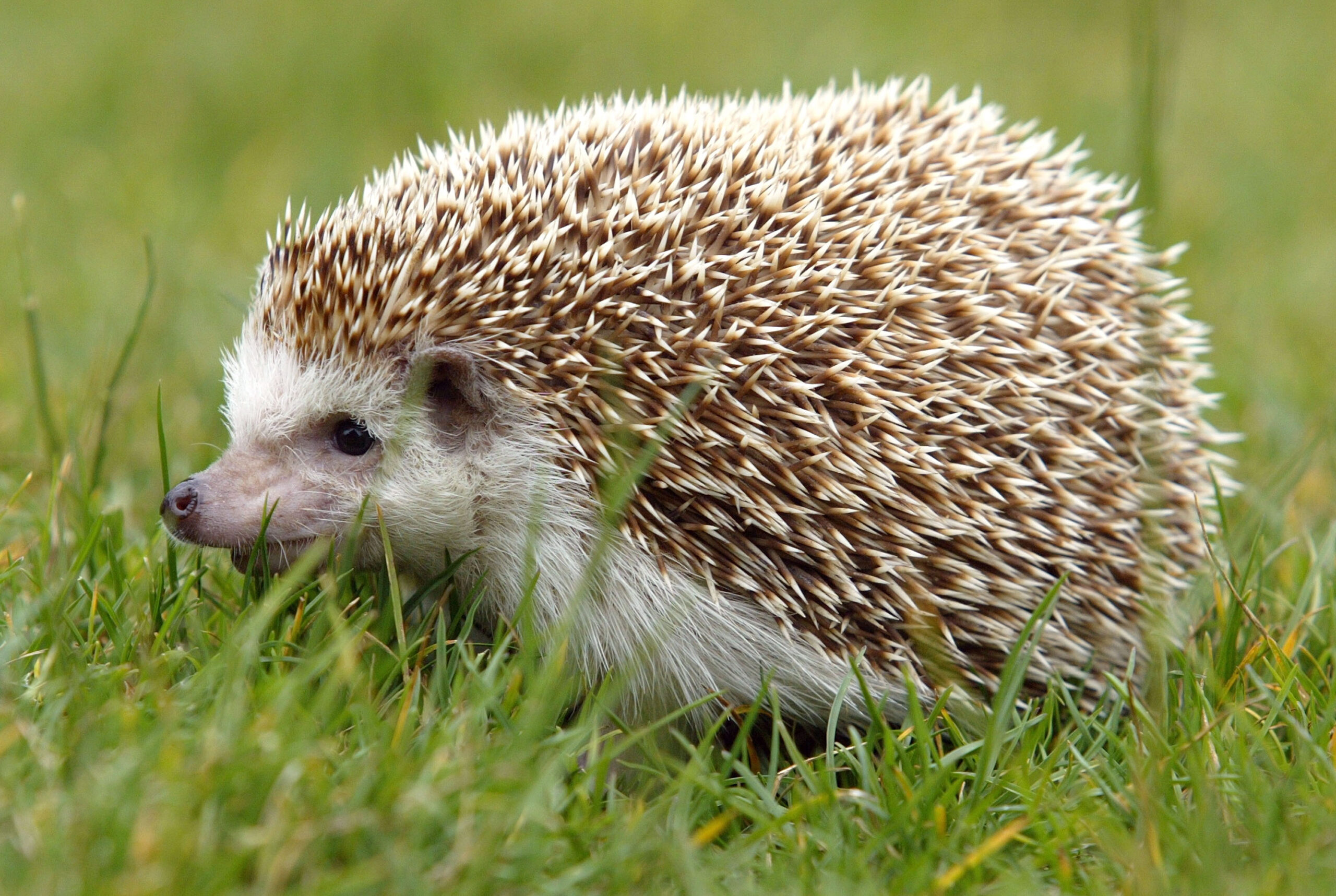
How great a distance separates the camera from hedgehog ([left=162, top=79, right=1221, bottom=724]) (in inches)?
128

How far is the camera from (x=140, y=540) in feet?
12.4

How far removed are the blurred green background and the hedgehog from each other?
126 centimetres

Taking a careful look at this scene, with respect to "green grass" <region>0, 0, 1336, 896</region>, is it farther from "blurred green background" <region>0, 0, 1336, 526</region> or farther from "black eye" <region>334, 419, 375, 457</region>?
"black eye" <region>334, 419, 375, 457</region>

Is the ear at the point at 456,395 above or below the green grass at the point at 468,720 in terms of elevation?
above

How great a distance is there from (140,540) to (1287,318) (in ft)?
16.5

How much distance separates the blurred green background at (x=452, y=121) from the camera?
530 cm

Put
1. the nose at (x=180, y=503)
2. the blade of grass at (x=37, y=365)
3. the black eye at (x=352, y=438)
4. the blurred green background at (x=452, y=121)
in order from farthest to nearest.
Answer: the blurred green background at (x=452, y=121) → the blade of grass at (x=37, y=365) → the black eye at (x=352, y=438) → the nose at (x=180, y=503)

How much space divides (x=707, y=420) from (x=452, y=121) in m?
5.14

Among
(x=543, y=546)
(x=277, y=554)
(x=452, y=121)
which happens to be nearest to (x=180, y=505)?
(x=277, y=554)

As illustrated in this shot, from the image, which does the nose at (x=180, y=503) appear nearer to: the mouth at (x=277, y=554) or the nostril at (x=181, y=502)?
the nostril at (x=181, y=502)

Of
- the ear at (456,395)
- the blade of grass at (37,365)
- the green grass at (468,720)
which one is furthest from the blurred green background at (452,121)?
the ear at (456,395)

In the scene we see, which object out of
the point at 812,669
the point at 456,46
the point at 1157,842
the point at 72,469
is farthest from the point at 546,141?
the point at 456,46

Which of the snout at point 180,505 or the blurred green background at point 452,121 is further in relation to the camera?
the blurred green background at point 452,121

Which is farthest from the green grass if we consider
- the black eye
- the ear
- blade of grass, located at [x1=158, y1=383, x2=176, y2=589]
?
the ear
